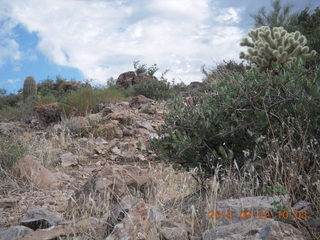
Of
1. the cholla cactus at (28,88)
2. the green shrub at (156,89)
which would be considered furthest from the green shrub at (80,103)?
the cholla cactus at (28,88)

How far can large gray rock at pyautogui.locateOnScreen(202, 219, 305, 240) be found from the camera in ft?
7.88

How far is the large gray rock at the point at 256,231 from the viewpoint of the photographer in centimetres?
240

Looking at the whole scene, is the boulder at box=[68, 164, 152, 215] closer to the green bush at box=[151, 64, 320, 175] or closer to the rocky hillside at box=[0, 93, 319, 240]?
the rocky hillside at box=[0, 93, 319, 240]

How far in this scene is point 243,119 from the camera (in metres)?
3.93

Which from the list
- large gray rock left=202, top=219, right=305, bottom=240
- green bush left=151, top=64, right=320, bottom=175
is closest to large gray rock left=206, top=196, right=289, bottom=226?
large gray rock left=202, top=219, right=305, bottom=240

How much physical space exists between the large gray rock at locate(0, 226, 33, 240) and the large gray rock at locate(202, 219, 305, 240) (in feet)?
5.20

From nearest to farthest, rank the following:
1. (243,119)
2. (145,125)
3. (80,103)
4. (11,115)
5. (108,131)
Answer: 1. (243,119)
2. (108,131)
3. (145,125)
4. (80,103)
5. (11,115)

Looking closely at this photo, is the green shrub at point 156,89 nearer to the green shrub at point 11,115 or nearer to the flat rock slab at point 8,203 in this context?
the green shrub at point 11,115

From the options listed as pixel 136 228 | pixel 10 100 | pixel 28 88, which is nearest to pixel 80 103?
pixel 28 88

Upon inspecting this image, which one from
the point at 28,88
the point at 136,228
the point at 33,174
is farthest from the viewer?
the point at 28,88

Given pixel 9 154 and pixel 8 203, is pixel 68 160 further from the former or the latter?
pixel 8 203

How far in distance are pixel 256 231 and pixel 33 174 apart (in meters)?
3.77

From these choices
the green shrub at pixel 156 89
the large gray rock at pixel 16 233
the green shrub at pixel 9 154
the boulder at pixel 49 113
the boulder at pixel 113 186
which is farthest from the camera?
the green shrub at pixel 156 89

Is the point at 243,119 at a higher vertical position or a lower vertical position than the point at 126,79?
lower
